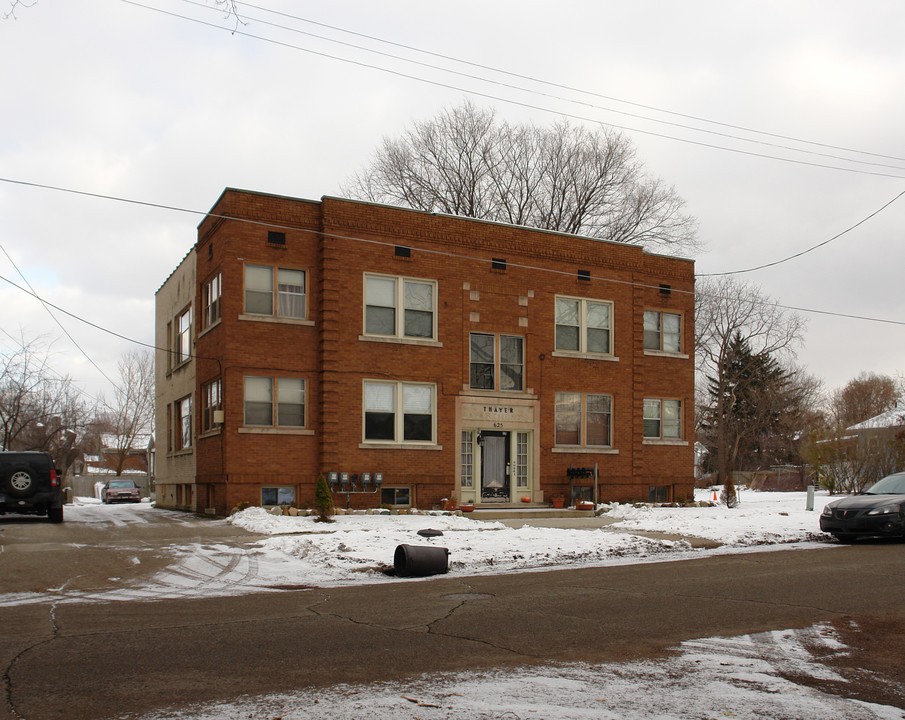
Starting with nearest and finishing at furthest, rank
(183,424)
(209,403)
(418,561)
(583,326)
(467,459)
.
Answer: (418,561) → (209,403) → (467,459) → (583,326) → (183,424)

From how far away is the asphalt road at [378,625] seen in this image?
5.95 m

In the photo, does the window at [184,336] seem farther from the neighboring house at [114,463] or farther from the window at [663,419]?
the neighboring house at [114,463]

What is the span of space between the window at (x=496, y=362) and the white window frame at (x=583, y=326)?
1312 mm

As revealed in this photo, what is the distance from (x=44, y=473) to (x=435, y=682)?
17133 mm

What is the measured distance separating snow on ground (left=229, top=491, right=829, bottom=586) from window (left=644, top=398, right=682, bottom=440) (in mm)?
5106

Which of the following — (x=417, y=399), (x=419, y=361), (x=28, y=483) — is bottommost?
(x=28, y=483)

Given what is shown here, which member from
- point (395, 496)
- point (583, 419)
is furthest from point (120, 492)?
point (583, 419)

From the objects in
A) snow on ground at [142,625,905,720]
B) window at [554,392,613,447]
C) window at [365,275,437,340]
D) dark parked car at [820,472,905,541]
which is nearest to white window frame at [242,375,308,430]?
window at [365,275,437,340]

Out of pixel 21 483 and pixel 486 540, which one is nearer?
pixel 486 540

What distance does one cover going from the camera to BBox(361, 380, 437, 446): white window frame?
22625 millimetres

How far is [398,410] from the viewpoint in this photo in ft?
75.4

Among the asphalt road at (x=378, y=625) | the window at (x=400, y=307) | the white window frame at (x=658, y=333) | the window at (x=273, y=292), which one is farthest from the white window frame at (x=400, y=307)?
the asphalt road at (x=378, y=625)

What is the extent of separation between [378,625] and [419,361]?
15.5m

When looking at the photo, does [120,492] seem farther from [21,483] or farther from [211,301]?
[21,483]
